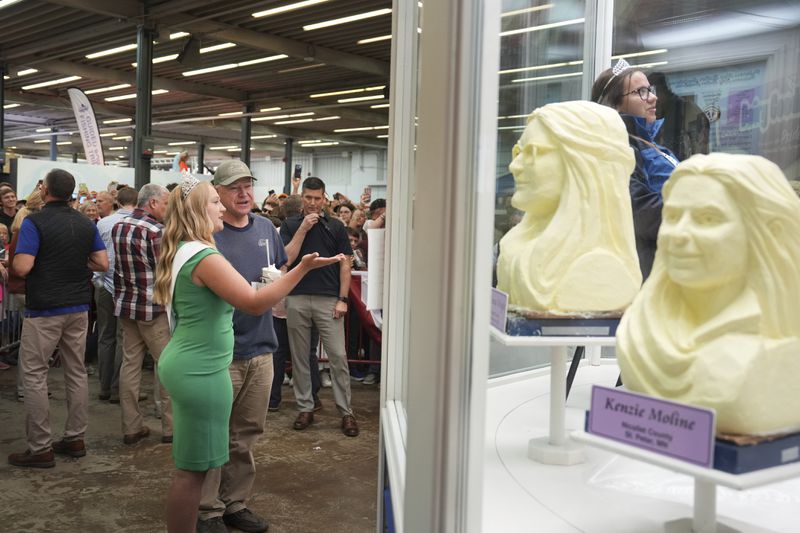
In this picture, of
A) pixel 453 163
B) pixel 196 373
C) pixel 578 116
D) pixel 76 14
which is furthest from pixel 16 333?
pixel 453 163

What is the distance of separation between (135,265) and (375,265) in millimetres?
2964

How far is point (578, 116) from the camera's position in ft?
6.23

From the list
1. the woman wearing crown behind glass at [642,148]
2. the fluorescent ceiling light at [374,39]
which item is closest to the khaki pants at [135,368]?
the woman wearing crown behind glass at [642,148]

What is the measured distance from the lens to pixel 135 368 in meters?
4.96

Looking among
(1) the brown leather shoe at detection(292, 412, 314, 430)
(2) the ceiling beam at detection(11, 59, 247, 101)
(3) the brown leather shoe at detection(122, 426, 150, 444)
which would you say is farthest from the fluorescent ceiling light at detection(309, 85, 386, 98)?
(3) the brown leather shoe at detection(122, 426, 150, 444)

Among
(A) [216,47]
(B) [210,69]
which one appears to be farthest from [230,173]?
(B) [210,69]

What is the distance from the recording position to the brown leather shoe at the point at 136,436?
4.97 meters

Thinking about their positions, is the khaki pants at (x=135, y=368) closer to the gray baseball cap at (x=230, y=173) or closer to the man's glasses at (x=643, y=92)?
the gray baseball cap at (x=230, y=173)

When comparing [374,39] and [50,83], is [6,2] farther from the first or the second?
[50,83]

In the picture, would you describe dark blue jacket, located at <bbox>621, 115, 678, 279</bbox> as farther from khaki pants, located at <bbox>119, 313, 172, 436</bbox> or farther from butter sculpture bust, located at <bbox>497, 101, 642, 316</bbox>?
khaki pants, located at <bbox>119, 313, 172, 436</bbox>

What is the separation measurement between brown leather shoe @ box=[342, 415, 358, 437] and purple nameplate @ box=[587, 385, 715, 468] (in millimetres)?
4319

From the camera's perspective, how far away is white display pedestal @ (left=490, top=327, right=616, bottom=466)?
1.72m

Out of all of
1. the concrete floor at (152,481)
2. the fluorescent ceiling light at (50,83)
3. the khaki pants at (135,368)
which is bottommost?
the concrete floor at (152,481)

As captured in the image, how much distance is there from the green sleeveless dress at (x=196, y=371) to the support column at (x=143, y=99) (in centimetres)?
800
